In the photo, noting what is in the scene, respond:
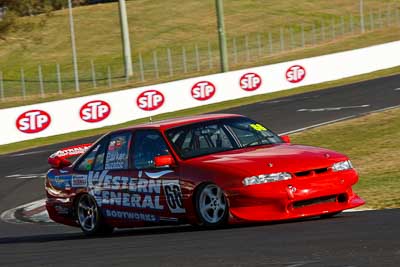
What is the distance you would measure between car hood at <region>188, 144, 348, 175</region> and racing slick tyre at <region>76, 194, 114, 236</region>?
1.71 m

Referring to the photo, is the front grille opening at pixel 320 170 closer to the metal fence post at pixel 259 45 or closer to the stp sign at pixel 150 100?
the stp sign at pixel 150 100

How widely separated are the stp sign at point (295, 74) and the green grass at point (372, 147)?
1263 cm

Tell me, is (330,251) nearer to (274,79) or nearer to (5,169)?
(5,169)

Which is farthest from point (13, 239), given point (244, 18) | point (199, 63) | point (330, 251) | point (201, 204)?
point (244, 18)

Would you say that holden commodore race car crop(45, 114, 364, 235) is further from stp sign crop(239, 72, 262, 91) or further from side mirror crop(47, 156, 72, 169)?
stp sign crop(239, 72, 262, 91)

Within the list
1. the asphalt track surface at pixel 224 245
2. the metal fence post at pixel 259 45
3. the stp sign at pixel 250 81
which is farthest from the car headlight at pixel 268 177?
the metal fence post at pixel 259 45

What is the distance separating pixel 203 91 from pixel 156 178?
2537cm

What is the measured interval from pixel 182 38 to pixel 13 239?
198 ft

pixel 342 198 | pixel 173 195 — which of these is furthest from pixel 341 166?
pixel 173 195

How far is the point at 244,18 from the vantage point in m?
77.3

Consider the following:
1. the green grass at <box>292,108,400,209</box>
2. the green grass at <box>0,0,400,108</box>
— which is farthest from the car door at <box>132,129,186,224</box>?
the green grass at <box>0,0,400,108</box>

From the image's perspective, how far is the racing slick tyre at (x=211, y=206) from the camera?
1102 centimetres

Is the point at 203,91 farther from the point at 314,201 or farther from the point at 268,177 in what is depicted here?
the point at 268,177

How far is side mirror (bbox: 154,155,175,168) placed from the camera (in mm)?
11547
